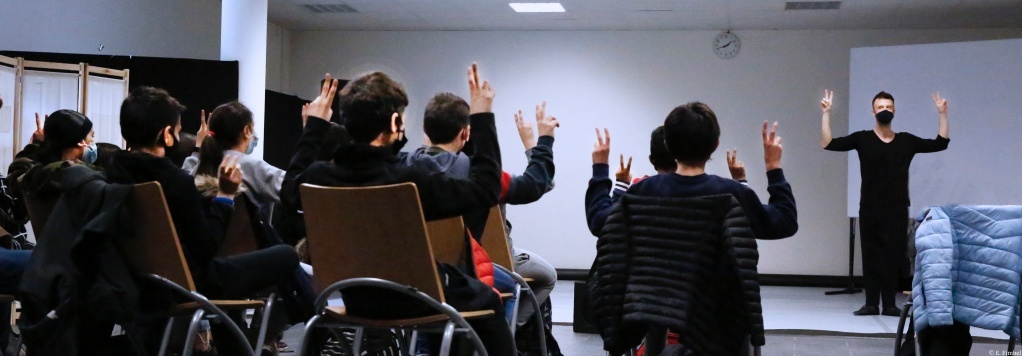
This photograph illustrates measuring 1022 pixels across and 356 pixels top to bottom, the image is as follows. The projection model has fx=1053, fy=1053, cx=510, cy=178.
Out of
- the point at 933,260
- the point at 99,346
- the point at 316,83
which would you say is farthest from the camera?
the point at 316,83

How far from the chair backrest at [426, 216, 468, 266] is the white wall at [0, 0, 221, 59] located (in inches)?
211

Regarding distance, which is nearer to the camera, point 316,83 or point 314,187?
point 314,187

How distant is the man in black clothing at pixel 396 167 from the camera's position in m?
2.58

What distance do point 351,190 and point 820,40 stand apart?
8.33 meters

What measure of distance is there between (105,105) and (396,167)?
499 centimetres

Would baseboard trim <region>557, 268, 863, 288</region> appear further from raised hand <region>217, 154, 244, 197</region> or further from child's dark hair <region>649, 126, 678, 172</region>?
raised hand <region>217, 154, 244, 197</region>

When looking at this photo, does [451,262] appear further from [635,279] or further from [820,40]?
[820,40]

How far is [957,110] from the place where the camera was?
28.1 ft

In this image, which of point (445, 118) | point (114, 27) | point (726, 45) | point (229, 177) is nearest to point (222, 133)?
point (229, 177)

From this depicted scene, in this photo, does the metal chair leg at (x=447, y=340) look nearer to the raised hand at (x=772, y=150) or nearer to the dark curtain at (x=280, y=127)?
the raised hand at (x=772, y=150)

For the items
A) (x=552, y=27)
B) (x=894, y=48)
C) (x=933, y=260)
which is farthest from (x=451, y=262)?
(x=552, y=27)

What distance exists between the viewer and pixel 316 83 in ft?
35.8

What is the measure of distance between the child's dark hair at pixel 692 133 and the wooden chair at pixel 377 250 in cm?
69

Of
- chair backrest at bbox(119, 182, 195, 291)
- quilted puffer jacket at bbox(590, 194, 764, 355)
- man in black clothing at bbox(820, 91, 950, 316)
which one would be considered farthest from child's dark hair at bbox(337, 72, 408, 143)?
man in black clothing at bbox(820, 91, 950, 316)
